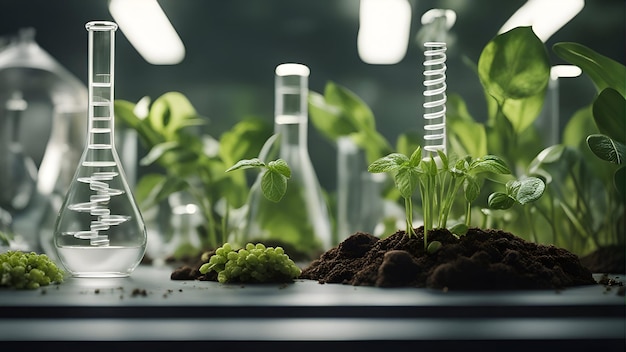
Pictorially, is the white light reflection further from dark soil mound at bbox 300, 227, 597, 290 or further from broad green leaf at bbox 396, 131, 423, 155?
dark soil mound at bbox 300, 227, 597, 290

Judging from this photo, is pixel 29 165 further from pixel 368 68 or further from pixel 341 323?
pixel 341 323

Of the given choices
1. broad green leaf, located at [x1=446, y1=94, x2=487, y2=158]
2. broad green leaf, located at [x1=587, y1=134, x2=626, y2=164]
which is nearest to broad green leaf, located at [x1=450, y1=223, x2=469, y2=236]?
broad green leaf, located at [x1=587, y1=134, x2=626, y2=164]

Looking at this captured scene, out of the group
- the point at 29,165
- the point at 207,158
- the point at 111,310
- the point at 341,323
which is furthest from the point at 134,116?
the point at 341,323

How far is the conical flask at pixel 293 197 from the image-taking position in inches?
62.5

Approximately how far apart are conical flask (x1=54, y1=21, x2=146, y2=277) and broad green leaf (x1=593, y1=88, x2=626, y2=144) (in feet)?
2.73

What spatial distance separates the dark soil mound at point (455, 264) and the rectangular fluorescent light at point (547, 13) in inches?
23.2

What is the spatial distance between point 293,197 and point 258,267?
40cm

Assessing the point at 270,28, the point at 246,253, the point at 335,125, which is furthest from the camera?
the point at 270,28

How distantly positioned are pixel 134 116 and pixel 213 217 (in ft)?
1.01

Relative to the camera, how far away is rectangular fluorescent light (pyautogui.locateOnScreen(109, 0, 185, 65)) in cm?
170

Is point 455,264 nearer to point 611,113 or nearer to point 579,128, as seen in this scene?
point 611,113

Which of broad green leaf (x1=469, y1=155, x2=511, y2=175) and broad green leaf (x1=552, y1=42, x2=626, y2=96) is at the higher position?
broad green leaf (x1=552, y1=42, x2=626, y2=96)

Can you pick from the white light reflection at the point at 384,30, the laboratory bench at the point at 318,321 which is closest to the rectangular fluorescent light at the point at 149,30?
the white light reflection at the point at 384,30

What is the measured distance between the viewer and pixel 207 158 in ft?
5.85
